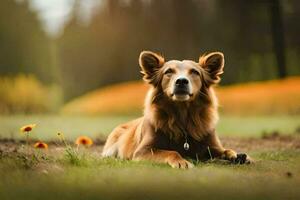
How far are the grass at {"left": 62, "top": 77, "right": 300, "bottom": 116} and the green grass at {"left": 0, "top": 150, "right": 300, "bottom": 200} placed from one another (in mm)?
1797

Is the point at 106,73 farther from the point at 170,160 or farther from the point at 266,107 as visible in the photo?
the point at 170,160

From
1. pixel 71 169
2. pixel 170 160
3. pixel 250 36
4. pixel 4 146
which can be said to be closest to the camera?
pixel 71 169

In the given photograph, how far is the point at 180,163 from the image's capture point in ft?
11.6

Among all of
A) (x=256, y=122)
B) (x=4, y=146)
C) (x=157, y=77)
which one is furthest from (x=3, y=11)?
(x=256, y=122)

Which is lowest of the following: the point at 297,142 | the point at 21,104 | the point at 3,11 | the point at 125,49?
the point at 297,142

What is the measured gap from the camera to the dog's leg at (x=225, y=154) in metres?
3.83

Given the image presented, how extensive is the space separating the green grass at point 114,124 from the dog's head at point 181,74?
4.28ft

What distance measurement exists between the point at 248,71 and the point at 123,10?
1.16m

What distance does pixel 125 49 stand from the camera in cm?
537

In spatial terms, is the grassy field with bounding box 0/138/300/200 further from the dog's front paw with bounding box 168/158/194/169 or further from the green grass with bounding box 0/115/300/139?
the green grass with bounding box 0/115/300/139

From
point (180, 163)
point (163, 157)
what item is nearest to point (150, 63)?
point (163, 157)

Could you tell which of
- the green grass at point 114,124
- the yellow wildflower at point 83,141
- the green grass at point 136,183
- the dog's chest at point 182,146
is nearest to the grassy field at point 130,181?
the green grass at point 136,183

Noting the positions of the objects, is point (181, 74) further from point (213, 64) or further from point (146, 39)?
point (146, 39)

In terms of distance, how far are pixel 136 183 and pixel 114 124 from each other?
2307 mm
